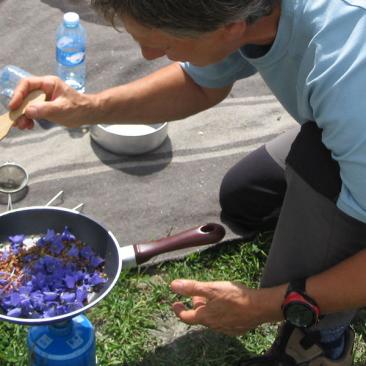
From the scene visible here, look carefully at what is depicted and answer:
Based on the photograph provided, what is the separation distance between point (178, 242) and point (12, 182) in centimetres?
72

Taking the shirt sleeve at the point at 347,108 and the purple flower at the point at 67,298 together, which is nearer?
the shirt sleeve at the point at 347,108

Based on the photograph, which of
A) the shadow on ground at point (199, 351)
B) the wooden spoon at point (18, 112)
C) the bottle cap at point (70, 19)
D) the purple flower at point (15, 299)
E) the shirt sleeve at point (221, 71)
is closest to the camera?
the purple flower at point (15, 299)

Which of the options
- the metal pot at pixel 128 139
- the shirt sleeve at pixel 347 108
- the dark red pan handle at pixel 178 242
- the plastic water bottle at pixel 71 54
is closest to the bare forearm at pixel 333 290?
the shirt sleeve at pixel 347 108

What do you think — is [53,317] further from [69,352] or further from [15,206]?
[15,206]

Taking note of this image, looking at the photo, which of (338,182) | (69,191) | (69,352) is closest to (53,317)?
(69,352)

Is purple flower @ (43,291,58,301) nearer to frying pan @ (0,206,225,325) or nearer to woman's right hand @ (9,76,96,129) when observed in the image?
frying pan @ (0,206,225,325)

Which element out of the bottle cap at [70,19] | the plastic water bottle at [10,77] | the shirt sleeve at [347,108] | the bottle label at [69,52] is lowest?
the plastic water bottle at [10,77]

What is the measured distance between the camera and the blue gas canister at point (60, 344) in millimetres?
1672

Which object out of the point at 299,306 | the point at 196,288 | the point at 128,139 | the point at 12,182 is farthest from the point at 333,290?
the point at 12,182

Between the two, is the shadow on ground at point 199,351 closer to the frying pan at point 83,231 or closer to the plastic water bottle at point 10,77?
the frying pan at point 83,231

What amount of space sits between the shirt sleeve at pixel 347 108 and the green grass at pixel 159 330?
68 centimetres

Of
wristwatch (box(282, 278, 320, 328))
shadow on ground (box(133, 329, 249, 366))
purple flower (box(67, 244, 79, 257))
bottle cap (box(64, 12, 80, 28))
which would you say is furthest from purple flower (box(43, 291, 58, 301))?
bottle cap (box(64, 12, 80, 28))

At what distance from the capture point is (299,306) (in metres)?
1.56

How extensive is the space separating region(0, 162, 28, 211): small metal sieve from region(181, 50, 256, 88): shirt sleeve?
0.70m
